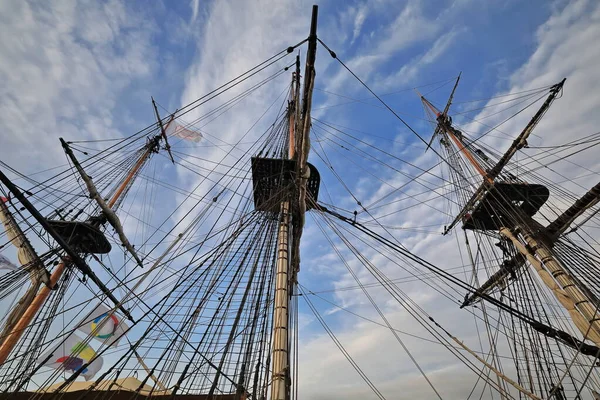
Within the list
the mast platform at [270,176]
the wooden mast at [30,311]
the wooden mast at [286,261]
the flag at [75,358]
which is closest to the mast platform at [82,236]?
the wooden mast at [30,311]

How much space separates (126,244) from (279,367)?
921 cm

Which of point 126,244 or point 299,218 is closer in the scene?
point 299,218

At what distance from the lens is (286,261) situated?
5.32 m

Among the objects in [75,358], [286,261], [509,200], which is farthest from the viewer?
[509,200]

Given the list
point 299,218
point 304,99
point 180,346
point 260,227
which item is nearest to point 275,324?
point 180,346

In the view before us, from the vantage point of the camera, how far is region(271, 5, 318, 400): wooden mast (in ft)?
12.2

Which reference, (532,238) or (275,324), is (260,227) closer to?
(275,324)

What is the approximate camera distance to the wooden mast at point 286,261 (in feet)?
12.2

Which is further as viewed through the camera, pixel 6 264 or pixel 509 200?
pixel 509 200

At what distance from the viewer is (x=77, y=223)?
1102 centimetres

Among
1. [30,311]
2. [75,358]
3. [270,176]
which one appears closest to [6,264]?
[30,311]

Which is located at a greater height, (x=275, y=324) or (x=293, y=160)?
(x=293, y=160)

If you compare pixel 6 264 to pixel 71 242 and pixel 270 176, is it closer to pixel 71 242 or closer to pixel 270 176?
pixel 71 242

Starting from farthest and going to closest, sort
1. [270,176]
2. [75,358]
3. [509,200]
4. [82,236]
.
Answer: [82,236] → [509,200] → [75,358] → [270,176]
